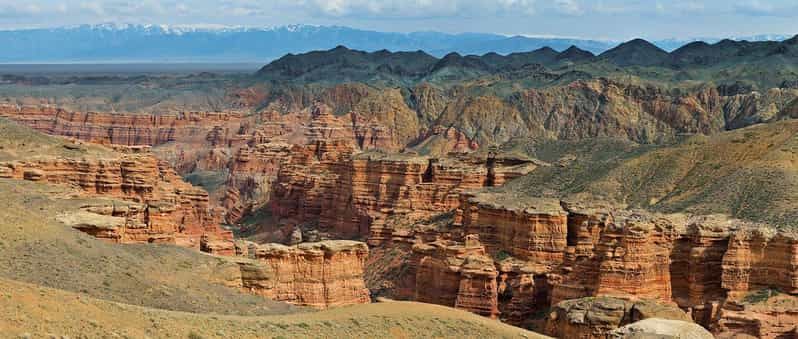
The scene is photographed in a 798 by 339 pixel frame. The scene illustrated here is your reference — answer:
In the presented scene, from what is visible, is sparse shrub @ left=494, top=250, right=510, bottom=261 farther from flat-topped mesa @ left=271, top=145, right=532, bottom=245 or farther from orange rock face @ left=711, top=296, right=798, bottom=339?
flat-topped mesa @ left=271, top=145, right=532, bottom=245

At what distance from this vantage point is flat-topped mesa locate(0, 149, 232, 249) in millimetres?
64125

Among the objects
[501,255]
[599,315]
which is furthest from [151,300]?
[501,255]

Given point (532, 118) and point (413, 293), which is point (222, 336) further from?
point (532, 118)

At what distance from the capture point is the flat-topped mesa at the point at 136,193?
210 feet

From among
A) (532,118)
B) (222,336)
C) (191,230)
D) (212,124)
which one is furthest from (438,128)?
(222,336)

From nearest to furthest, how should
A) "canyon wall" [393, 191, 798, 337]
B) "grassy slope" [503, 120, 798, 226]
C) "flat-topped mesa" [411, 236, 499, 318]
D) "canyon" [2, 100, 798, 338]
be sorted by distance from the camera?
"canyon" [2, 100, 798, 338] < "canyon wall" [393, 191, 798, 337] < "flat-topped mesa" [411, 236, 499, 318] < "grassy slope" [503, 120, 798, 226]

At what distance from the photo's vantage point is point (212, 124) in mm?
195875

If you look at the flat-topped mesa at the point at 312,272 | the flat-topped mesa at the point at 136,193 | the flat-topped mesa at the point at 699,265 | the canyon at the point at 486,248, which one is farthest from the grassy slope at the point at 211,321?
the flat-topped mesa at the point at 699,265

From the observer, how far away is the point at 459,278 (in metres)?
70.3

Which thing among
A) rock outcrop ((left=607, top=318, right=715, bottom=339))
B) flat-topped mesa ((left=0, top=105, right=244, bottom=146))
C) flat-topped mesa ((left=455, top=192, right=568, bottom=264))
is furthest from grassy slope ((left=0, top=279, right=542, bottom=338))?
flat-topped mesa ((left=0, top=105, right=244, bottom=146))

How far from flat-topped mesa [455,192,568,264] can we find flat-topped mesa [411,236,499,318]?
304cm

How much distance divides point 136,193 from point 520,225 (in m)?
24.4

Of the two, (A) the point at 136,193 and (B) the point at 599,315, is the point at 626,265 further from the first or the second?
(A) the point at 136,193

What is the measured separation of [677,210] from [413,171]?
3152 centimetres
